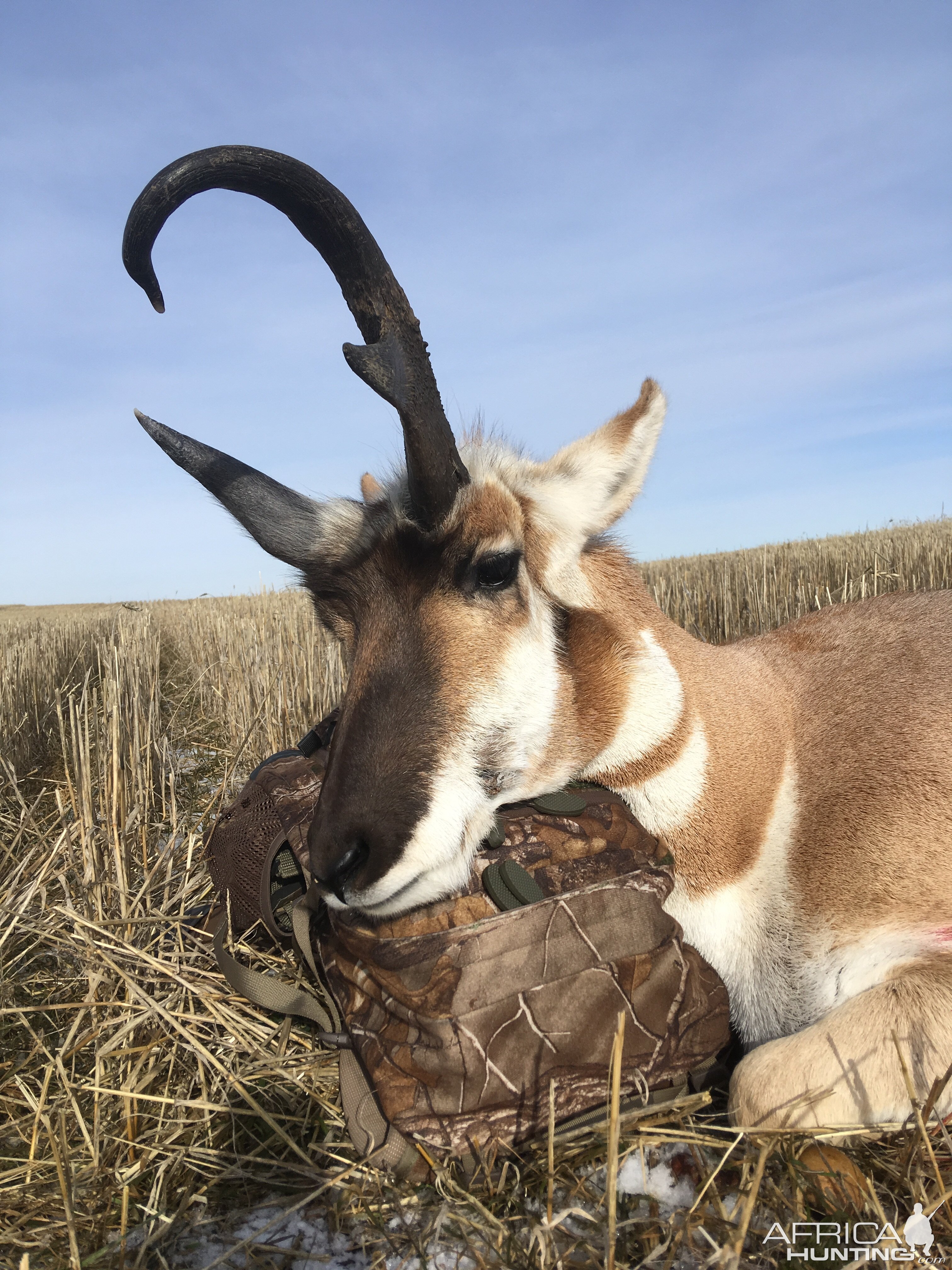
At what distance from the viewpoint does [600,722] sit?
111 inches

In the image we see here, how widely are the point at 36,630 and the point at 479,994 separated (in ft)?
45.9

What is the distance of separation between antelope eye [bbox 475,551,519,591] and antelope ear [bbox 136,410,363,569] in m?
0.52

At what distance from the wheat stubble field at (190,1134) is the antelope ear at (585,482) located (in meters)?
1.79

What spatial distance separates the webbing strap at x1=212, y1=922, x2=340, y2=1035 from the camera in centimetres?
295

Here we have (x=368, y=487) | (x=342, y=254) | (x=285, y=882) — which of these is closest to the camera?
(x=342, y=254)

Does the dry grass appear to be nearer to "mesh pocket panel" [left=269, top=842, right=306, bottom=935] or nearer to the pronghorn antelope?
the pronghorn antelope

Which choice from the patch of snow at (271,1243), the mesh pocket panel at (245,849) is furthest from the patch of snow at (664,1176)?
the mesh pocket panel at (245,849)

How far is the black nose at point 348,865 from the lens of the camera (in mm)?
2180

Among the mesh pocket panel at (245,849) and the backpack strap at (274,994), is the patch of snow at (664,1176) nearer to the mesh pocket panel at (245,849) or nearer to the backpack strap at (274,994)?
the backpack strap at (274,994)

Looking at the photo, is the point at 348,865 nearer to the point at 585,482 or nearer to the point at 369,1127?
the point at 369,1127

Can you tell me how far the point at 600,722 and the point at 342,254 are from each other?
1.71 m

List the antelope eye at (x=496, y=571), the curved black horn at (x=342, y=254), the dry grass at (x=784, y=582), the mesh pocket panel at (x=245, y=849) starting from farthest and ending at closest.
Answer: the dry grass at (x=784, y=582)
the mesh pocket panel at (x=245, y=849)
the antelope eye at (x=496, y=571)
the curved black horn at (x=342, y=254)

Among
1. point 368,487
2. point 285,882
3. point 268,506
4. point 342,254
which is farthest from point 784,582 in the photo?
point 342,254

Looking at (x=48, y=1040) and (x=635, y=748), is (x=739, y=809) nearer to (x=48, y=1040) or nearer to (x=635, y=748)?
(x=635, y=748)
